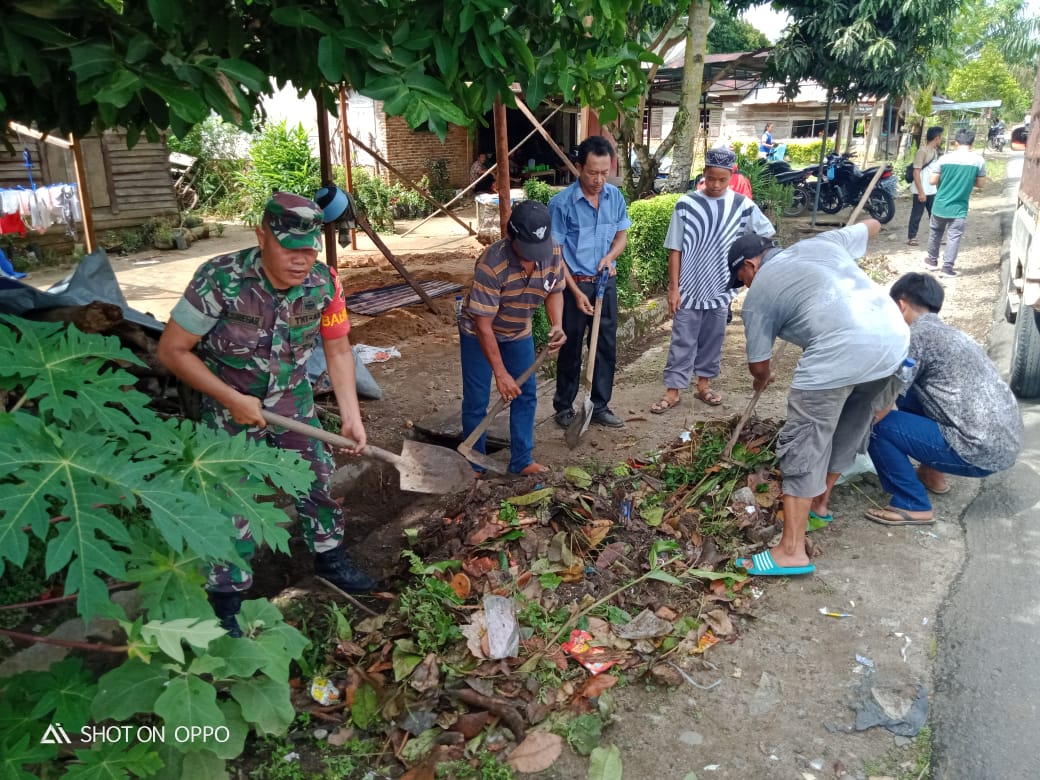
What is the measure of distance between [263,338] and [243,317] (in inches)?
4.3

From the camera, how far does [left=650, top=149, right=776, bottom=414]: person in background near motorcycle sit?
209 inches

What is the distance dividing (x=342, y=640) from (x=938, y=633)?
248cm

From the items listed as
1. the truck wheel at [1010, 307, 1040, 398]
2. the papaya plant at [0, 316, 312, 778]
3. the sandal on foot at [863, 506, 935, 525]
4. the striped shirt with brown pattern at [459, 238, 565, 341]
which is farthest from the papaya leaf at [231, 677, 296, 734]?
the truck wheel at [1010, 307, 1040, 398]

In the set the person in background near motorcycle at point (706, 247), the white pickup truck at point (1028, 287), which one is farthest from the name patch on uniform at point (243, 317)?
the white pickup truck at point (1028, 287)

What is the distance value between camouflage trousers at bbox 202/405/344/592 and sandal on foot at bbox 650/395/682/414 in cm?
283

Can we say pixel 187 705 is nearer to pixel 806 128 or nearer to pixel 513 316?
pixel 513 316

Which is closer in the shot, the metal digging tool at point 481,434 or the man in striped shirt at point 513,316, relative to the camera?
the man in striped shirt at point 513,316

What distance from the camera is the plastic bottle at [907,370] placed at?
3.79m

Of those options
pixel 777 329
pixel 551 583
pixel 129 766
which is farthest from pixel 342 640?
pixel 777 329

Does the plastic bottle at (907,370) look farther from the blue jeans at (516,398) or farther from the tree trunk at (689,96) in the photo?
the tree trunk at (689,96)

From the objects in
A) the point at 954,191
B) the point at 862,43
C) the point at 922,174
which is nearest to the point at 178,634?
the point at 954,191

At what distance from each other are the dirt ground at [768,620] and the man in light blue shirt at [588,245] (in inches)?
18.9

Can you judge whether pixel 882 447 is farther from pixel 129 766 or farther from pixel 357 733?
pixel 129 766

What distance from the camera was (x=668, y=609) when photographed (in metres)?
3.35
